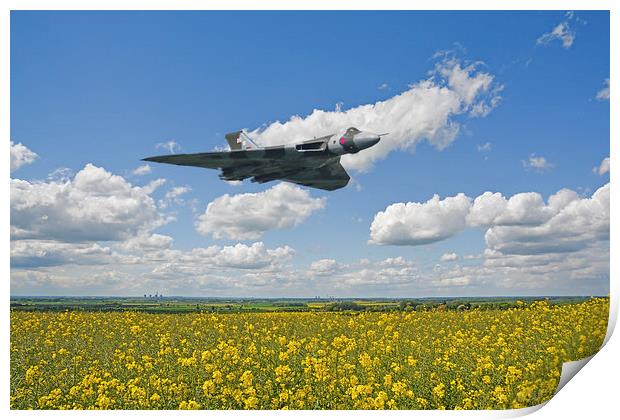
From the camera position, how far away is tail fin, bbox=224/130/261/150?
8.95 metres

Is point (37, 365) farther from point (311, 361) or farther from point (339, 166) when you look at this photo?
point (339, 166)

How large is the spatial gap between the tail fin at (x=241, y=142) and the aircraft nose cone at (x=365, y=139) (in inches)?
73.2

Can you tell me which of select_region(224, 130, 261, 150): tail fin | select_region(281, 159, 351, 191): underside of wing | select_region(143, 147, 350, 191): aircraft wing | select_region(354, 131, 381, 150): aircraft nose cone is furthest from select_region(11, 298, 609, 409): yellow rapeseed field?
select_region(224, 130, 261, 150): tail fin

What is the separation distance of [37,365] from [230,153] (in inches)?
178

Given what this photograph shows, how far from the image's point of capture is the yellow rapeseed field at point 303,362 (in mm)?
6012

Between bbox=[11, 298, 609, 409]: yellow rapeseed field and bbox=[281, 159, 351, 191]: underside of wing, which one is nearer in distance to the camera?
bbox=[11, 298, 609, 409]: yellow rapeseed field

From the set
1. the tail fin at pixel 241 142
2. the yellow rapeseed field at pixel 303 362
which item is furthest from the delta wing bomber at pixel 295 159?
the yellow rapeseed field at pixel 303 362

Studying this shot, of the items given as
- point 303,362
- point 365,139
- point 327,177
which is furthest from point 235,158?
point 303,362

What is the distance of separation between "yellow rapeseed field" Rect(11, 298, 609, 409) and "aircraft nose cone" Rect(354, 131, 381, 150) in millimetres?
2891

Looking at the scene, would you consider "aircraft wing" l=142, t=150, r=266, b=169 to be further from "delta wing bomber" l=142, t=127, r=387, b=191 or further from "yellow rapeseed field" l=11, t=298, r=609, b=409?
"yellow rapeseed field" l=11, t=298, r=609, b=409

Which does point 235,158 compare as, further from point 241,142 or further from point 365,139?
point 365,139

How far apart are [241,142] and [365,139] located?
2.27 meters
